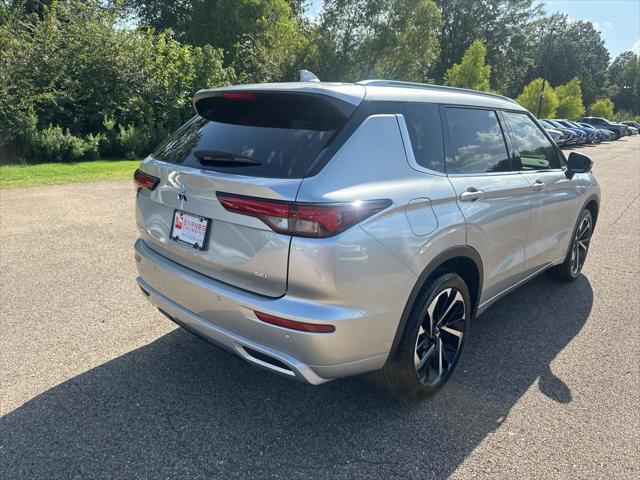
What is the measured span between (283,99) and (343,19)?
85.7 ft

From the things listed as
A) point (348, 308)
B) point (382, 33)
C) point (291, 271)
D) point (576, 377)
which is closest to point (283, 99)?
point (291, 271)

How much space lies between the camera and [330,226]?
210 centimetres

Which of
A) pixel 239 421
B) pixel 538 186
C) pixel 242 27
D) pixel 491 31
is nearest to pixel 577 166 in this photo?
pixel 538 186

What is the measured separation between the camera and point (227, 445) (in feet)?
7.93

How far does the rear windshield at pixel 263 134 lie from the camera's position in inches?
89.7

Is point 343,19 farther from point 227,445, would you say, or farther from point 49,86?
point 227,445

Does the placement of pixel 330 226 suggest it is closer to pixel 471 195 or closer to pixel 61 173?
pixel 471 195

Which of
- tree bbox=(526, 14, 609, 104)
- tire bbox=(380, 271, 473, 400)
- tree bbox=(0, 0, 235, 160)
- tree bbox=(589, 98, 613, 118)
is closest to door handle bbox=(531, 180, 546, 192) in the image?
tire bbox=(380, 271, 473, 400)

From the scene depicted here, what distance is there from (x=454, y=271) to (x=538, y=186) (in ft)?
4.21

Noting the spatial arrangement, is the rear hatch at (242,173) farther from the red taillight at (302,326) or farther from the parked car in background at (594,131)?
the parked car in background at (594,131)

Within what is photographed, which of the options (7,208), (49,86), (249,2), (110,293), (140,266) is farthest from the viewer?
(249,2)

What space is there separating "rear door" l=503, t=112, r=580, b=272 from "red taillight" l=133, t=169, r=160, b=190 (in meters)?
2.62

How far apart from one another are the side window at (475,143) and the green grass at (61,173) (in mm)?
8889

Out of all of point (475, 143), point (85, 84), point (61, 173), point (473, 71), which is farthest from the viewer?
point (473, 71)
